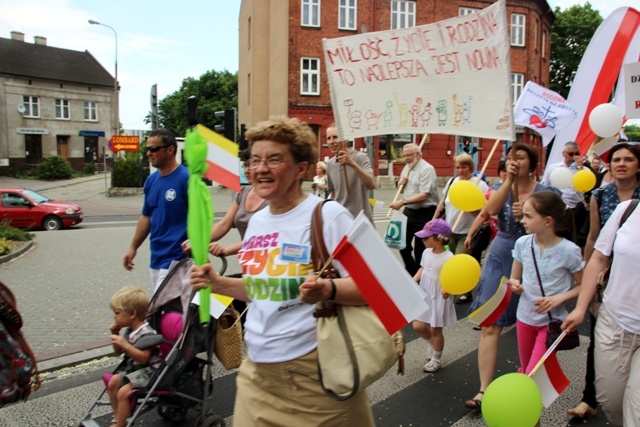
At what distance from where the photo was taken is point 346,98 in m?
5.05

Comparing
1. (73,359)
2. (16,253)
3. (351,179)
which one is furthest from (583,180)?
(16,253)

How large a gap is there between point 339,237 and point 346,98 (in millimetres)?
3044

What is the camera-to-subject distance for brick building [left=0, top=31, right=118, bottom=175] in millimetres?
48125

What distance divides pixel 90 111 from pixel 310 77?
1252 inches

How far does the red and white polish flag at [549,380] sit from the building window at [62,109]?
55.9 metres

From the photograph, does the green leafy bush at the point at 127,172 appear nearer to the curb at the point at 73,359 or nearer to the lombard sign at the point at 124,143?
the lombard sign at the point at 124,143

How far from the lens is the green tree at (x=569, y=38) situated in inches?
1823

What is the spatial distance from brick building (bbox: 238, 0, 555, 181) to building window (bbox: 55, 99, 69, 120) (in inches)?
944

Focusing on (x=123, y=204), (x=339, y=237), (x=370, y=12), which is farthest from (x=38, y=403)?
(x=370, y=12)

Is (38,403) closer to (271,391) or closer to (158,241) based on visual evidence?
(158,241)

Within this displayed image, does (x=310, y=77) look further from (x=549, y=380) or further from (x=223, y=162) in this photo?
(x=549, y=380)

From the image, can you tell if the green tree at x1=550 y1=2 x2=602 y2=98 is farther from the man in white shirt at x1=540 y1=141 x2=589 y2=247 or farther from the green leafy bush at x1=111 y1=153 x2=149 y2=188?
the man in white shirt at x1=540 y1=141 x2=589 y2=247

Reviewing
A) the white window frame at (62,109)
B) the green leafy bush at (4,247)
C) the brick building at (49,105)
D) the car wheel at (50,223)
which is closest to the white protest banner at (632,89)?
the green leafy bush at (4,247)

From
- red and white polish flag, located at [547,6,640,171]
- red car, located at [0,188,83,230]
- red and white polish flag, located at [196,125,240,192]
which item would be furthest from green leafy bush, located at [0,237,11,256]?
red and white polish flag, located at [547,6,640,171]
